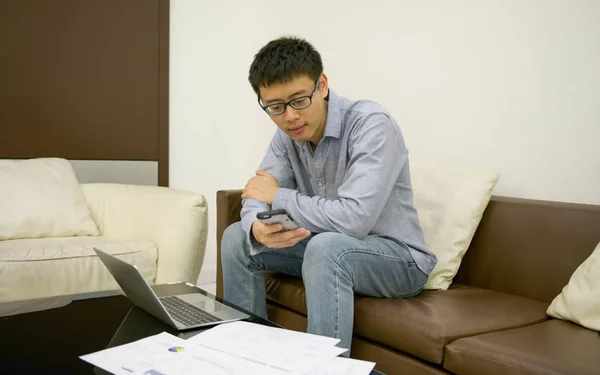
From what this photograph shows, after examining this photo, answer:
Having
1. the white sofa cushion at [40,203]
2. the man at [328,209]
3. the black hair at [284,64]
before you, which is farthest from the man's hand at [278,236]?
the white sofa cushion at [40,203]

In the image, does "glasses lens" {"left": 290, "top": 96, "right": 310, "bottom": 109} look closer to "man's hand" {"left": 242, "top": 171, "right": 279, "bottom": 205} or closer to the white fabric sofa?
"man's hand" {"left": 242, "top": 171, "right": 279, "bottom": 205}

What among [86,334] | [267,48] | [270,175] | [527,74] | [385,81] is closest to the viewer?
[86,334]

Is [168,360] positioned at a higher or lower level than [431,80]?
lower

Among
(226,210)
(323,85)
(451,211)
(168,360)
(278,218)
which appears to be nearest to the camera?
(168,360)

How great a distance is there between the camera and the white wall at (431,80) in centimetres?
219

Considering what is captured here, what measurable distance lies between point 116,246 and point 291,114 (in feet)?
3.90

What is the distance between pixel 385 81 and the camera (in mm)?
2959

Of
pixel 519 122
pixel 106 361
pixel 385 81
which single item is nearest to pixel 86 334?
pixel 106 361

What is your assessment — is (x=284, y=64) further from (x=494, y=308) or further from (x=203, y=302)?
(x=494, y=308)

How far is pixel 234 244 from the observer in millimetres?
2051

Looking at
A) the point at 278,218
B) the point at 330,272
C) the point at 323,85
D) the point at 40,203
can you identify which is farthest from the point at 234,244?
the point at 40,203

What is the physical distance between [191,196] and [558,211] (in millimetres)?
1542

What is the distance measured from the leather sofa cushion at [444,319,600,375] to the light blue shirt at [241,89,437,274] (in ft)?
1.40

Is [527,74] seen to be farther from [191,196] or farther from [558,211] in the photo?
[191,196]
